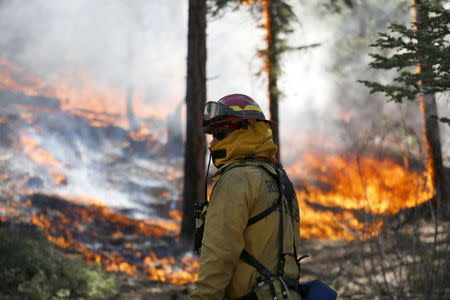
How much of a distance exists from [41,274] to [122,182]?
27.7 ft

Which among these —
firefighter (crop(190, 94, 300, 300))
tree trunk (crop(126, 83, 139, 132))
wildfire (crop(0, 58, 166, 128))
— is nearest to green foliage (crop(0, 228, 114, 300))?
firefighter (crop(190, 94, 300, 300))

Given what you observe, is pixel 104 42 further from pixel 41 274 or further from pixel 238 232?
pixel 238 232

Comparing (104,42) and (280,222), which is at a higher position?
(104,42)

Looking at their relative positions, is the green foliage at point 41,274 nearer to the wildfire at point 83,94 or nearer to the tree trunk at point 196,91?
the tree trunk at point 196,91

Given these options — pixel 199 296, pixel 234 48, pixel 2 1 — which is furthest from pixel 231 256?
pixel 234 48

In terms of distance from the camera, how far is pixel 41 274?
6.09 m

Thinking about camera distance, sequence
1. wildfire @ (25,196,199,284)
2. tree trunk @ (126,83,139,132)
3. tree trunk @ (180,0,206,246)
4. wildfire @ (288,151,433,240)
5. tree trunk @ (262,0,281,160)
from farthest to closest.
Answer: tree trunk @ (126,83,139,132), tree trunk @ (262,0,281,160), wildfire @ (288,151,433,240), tree trunk @ (180,0,206,246), wildfire @ (25,196,199,284)

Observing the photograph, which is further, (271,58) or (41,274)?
(271,58)

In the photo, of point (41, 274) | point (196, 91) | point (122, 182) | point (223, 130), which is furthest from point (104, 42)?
point (223, 130)

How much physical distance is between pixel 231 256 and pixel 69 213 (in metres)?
9.14

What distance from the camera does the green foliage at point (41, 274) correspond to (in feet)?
19.0

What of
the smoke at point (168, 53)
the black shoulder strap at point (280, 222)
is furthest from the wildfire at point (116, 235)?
the smoke at point (168, 53)

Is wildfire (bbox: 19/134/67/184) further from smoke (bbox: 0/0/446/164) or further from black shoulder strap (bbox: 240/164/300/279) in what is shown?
black shoulder strap (bbox: 240/164/300/279)

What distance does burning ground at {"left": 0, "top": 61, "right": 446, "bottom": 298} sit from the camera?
8.00m
